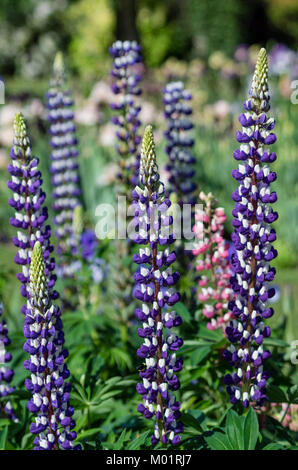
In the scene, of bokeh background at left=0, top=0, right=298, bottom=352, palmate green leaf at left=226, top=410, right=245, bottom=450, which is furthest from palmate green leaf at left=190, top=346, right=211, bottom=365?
bokeh background at left=0, top=0, right=298, bottom=352

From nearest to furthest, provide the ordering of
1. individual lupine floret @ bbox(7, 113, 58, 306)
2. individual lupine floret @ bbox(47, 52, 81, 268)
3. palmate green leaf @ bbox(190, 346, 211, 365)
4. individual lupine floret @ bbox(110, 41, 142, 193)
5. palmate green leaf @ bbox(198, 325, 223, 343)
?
individual lupine floret @ bbox(7, 113, 58, 306) < palmate green leaf @ bbox(190, 346, 211, 365) < palmate green leaf @ bbox(198, 325, 223, 343) < individual lupine floret @ bbox(110, 41, 142, 193) < individual lupine floret @ bbox(47, 52, 81, 268)

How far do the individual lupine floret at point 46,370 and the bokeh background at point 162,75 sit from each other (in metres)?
1.14

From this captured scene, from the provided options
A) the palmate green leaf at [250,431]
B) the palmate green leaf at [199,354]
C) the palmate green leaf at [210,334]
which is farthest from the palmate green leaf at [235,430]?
the palmate green leaf at [210,334]

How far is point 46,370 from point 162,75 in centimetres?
955

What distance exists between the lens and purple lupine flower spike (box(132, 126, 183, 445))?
1.93 meters

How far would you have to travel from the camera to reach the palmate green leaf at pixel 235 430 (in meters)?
2.00

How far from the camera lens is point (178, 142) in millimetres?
3449

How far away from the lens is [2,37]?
24094 mm

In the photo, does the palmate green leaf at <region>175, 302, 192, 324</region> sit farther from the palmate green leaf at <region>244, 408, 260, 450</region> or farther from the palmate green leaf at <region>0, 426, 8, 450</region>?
the palmate green leaf at <region>0, 426, 8, 450</region>

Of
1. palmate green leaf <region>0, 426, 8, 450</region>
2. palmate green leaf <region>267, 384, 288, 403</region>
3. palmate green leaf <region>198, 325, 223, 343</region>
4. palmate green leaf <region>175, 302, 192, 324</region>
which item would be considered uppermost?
palmate green leaf <region>175, 302, 192, 324</region>

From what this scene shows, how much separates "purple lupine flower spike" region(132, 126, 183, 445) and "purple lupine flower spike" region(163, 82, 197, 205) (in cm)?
140

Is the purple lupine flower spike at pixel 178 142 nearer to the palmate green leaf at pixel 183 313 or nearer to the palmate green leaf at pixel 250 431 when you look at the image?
the palmate green leaf at pixel 183 313
